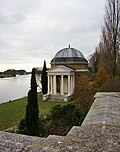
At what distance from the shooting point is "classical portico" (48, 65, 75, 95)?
2497cm

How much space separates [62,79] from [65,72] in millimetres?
1219

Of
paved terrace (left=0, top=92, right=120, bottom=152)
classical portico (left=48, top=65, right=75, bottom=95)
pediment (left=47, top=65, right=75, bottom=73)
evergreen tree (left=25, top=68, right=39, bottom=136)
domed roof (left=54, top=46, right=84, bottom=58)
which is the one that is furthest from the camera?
domed roof (left=54, top=46, right=84, bottom=58)

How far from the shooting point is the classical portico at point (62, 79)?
81.9 ft

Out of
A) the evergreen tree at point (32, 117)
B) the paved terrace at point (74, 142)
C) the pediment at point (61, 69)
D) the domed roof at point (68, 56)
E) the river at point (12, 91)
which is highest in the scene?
the domed roof at point (68, 56)

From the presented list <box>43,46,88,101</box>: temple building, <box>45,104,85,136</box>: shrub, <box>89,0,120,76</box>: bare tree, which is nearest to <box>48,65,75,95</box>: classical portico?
<box>43,46,88,101</box>: temple building

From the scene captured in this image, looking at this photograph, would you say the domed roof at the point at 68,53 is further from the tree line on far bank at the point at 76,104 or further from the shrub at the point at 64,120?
the shrub at the point at 64,120

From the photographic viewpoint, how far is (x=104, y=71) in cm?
1700

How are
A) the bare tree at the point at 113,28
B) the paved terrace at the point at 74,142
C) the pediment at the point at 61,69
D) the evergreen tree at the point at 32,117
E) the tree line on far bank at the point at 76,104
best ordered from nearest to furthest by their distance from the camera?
the paved terrace at the point at 74,142
the tree line on far bank at the point at 76,104
the evergreen tree at the point at 32,117
the bare tree at the point at 113,28
the pediment at the point at 61,69

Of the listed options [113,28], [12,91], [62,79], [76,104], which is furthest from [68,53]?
[76,104]

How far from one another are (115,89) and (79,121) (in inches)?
131

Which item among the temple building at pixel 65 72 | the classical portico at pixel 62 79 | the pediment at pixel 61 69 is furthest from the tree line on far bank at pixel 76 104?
the temple building at pixel 65 72

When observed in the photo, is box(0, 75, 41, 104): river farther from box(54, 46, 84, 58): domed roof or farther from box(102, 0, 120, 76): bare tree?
box(102, 0, 120, 76): bare tree

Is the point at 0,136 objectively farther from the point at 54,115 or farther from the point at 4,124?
the point at 4,124

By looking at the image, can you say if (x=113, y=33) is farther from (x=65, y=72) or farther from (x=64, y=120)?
(x=65, y=72)
